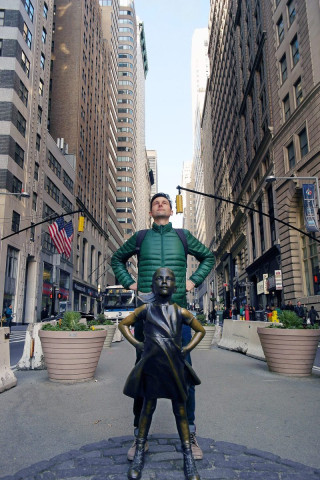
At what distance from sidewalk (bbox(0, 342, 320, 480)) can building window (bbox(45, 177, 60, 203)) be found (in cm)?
3722

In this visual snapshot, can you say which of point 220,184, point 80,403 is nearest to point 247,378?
point 80,403

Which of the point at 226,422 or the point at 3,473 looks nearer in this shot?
the point at 3,473

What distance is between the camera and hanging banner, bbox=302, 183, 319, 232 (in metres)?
21.5

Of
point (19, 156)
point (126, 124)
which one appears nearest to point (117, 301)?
point (19, 156)

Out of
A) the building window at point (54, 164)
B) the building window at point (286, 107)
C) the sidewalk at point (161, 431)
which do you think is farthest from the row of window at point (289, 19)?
the sidewalk at point (161, 431)

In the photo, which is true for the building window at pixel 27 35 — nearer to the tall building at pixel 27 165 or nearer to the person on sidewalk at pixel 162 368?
the tall building at pixel 27 165

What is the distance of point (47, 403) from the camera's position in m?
5.28

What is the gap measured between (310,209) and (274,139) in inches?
405

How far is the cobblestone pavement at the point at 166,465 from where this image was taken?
272cm

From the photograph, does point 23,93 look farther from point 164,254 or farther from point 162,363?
point 162,363

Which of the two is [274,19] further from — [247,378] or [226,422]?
[226,422]

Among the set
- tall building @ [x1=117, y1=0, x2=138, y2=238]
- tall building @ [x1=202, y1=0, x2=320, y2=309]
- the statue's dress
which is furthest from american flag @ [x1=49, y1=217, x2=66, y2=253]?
tall building @ [x1=117, y1=0, x2=138, y2=238]

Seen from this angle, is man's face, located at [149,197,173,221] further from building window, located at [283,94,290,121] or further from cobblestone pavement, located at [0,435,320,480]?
building window, located at [283,94,290,121]

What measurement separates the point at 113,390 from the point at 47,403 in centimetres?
120
